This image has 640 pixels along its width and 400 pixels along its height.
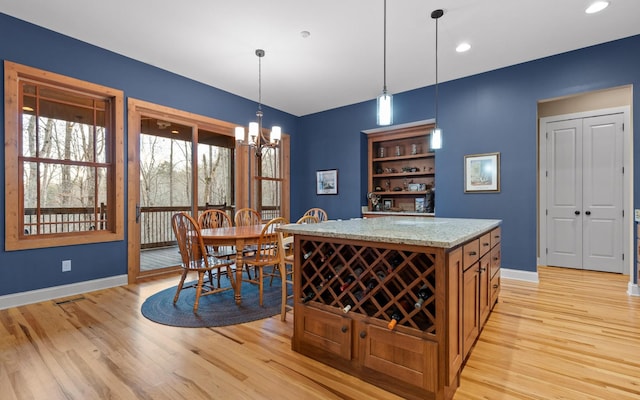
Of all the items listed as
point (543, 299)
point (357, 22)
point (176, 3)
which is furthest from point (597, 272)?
point (176, 3)

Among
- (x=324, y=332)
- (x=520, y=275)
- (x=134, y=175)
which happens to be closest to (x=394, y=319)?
(x=324, y=332)

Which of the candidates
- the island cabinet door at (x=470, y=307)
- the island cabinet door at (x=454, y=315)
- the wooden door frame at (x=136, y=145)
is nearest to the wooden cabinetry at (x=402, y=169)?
the wooden door frame at (x=136, y=145)

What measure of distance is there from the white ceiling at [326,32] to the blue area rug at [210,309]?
9.63 feet

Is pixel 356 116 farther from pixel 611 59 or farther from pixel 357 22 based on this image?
pixel 611 59

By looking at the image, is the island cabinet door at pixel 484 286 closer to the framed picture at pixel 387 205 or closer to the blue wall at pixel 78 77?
the framed picture at pixel 387 205

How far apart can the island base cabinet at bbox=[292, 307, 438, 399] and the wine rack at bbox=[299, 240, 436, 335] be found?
0.26 feet

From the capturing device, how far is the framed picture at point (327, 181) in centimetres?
606

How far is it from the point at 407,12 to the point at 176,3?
2.23 m

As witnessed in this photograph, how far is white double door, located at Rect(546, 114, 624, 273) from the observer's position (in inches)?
172

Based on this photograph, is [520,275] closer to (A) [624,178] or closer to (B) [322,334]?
(A) [624,178]

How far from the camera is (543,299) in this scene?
3.28 metres

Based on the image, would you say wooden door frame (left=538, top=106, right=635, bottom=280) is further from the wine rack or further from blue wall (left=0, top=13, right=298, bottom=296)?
blue wall (left=0, top=13, right=298, bottom=296)

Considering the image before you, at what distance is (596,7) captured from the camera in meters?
2.90

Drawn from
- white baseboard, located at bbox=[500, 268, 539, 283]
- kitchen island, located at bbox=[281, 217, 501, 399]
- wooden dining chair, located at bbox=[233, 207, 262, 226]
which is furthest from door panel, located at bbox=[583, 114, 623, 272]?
wooden dining chair, located at bbox=[233, 207, 262, 226]
